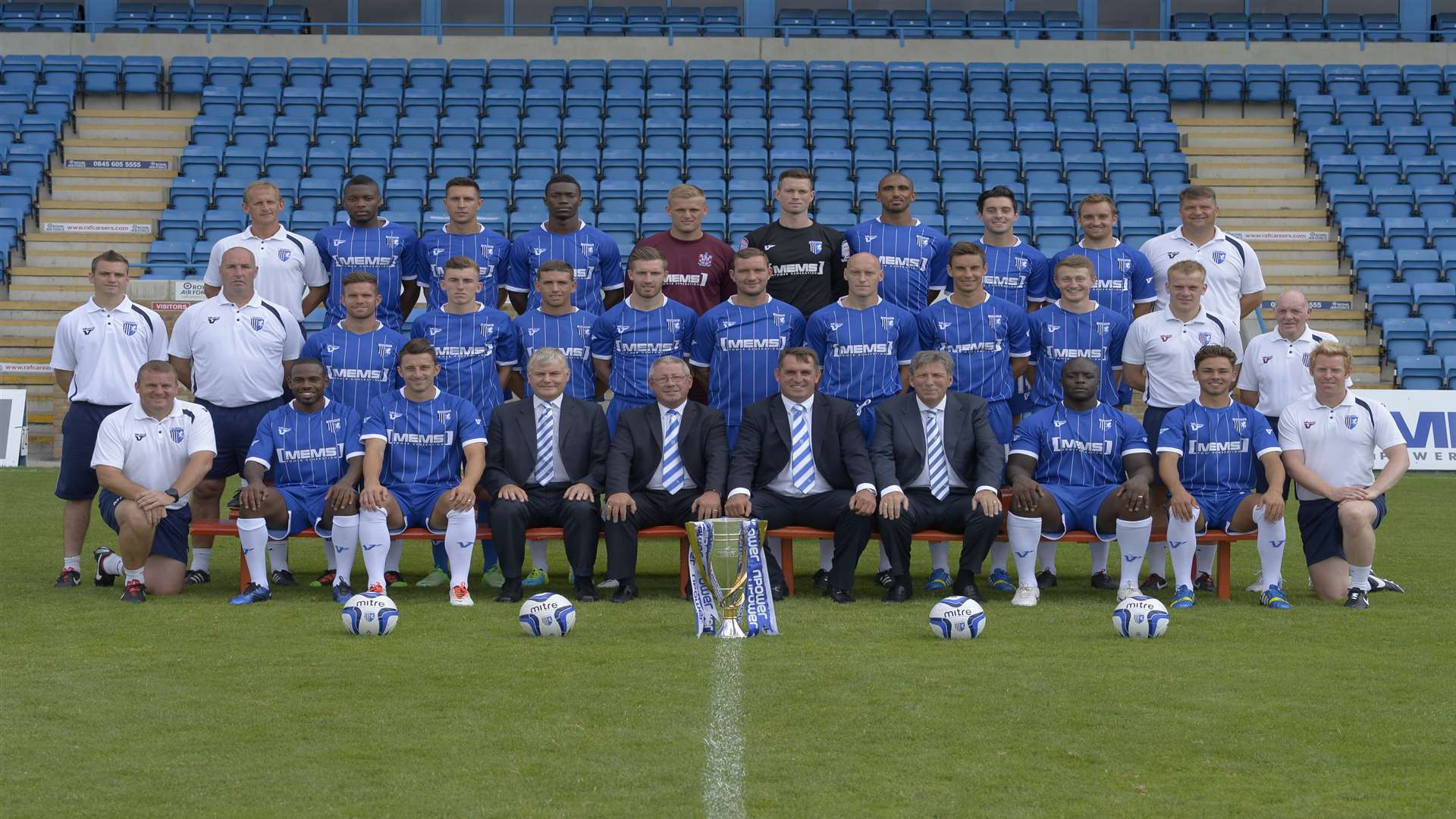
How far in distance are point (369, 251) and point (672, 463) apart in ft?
7.46

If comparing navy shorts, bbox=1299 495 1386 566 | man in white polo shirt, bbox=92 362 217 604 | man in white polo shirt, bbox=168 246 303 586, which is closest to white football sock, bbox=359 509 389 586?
man in white polo shirt, bbox=92 362 217 604

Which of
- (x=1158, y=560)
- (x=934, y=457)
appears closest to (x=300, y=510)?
(x=934, y=457)

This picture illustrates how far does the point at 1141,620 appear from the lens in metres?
6.70

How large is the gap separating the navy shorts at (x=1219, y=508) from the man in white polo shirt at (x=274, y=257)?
510 cm

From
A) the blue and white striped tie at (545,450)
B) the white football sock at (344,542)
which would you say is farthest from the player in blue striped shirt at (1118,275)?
the white football sock at (344,542)

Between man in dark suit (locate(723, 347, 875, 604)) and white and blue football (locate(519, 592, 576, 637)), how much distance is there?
150cm

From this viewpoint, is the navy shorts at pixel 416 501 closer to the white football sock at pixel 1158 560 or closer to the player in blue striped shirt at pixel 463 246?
the player in blue striped shirt at pixel 463 246

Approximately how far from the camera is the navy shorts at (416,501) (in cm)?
812

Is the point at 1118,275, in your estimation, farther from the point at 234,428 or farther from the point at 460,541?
the point at 234,428

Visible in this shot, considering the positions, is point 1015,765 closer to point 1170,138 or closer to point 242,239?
point 242,239

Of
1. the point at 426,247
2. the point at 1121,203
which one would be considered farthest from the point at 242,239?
the point at 1121,203

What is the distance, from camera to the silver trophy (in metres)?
6.75

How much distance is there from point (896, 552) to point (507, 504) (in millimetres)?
1988

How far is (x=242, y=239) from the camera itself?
9.09m
